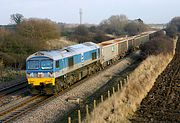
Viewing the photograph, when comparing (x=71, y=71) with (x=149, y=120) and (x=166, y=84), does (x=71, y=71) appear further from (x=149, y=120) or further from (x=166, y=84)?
(x=149, y=120)

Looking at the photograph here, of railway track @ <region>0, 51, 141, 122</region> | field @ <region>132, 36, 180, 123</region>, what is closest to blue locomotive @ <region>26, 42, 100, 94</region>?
railway track @ <region>0, 51, 141, 122</region>

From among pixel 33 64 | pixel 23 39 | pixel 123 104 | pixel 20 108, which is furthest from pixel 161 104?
pixel 23 39

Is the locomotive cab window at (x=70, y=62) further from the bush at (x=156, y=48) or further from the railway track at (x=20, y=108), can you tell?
the bush at (x=156, y=48)

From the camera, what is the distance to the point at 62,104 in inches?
805

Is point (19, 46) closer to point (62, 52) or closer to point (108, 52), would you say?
point (108, 52)

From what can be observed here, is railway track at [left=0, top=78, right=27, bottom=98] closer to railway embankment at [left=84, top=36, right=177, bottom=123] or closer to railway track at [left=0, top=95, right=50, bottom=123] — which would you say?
railway track at [left=0, top=95, right=50, bottom=123]

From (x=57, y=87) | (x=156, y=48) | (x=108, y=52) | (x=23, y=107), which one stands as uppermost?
(x=108, y=52)

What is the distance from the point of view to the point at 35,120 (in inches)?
672

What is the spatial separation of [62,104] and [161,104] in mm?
5452

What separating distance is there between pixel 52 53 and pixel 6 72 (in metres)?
11.9

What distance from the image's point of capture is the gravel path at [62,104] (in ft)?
57.3

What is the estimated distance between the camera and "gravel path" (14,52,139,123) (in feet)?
57.3

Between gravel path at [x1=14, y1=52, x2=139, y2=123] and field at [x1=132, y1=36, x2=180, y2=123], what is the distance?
392cm

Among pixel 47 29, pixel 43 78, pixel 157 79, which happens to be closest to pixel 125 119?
pixel 43 78
